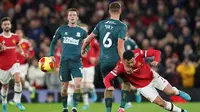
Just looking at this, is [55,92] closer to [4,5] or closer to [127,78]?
[4,5]

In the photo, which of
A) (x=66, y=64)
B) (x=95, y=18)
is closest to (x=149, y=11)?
(x=95, y=18)

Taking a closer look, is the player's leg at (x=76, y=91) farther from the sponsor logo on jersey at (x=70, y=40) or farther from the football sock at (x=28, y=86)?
the football sock at (x=28, y=86)

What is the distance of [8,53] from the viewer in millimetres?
15312

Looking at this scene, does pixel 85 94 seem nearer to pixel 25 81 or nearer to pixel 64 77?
pixel 25 81

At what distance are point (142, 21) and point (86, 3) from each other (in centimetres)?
240

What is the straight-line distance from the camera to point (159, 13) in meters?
23.4

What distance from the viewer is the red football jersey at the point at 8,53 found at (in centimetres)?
1523

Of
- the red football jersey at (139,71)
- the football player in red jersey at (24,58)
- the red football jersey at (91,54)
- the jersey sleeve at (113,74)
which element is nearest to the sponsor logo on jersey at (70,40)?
the red football jersey at (139,71)

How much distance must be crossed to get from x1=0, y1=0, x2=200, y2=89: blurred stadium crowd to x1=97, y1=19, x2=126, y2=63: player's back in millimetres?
7792

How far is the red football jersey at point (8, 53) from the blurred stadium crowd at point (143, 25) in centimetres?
577

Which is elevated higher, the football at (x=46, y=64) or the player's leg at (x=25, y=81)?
the football at (x=46, y=64)

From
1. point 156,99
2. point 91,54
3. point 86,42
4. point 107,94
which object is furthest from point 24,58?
point 156,99

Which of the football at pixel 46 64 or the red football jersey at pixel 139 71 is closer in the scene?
the red football jersey at pixel 139 71

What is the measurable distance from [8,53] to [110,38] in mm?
3376
